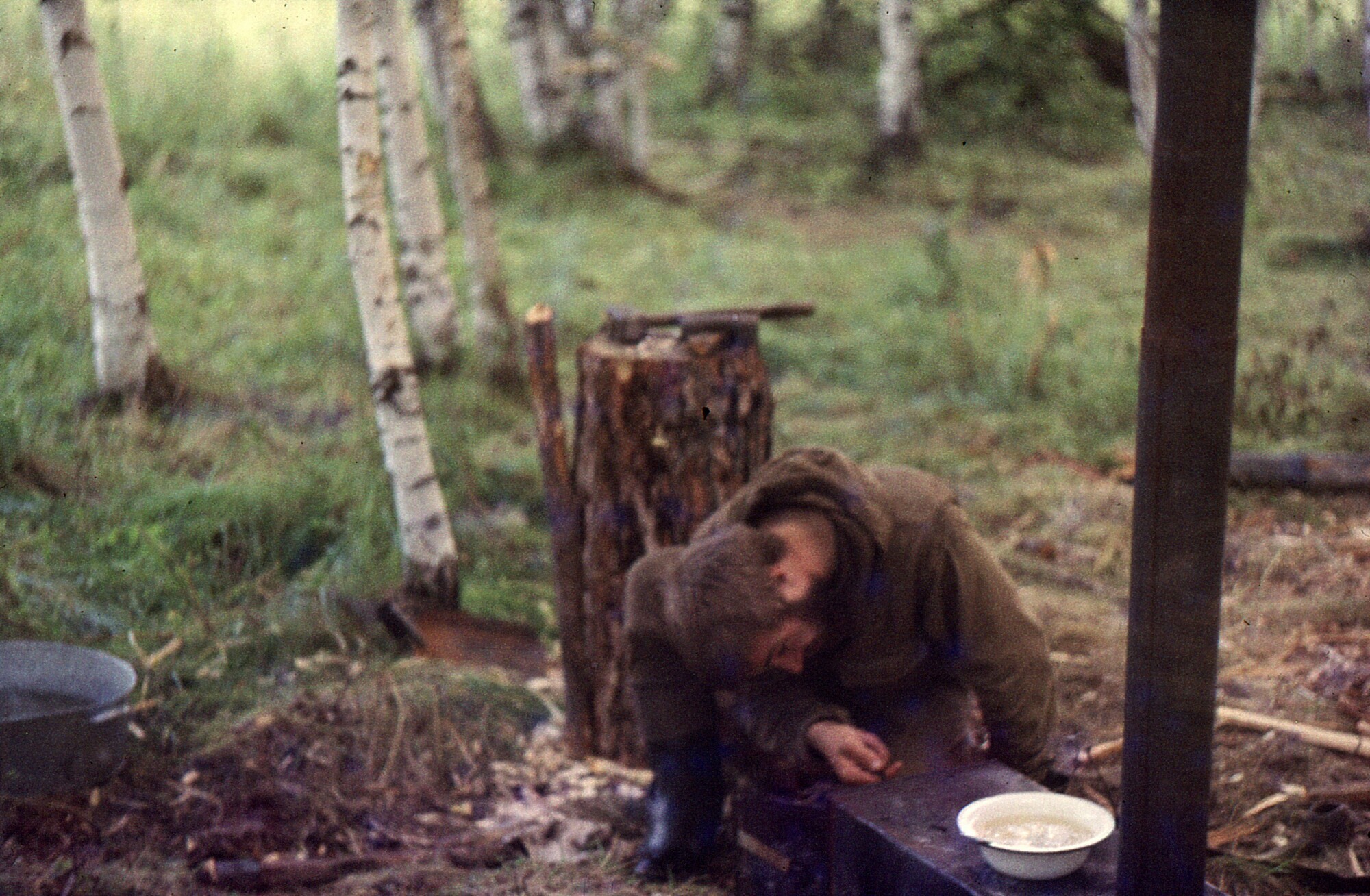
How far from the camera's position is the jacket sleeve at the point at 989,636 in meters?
3.46

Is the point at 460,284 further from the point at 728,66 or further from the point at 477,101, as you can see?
the point at 728,66

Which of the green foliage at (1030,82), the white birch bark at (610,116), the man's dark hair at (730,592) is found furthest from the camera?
the white birch bark at (610,116)

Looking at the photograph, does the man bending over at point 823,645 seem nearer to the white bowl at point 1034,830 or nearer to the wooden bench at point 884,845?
the wooden bench at point 884,845

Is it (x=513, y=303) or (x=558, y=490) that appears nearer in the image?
(x=558, y=490)

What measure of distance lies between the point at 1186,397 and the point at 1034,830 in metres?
1.32

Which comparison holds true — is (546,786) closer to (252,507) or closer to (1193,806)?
(252,507)

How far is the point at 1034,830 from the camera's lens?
9.30 ft

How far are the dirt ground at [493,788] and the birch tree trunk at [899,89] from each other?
425 inches

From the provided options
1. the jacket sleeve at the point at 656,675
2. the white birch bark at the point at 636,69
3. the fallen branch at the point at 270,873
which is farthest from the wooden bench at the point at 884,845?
the white birch bark at the point at 636,69

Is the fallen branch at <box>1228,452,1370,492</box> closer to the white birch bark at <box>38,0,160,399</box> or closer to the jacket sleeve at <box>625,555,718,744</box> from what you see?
the jacket sleeve at <box>625,555,718,744</box>

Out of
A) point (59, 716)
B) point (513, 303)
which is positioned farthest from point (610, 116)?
point (59, 716)

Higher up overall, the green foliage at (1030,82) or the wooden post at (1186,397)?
the green foliage at (1030,82)

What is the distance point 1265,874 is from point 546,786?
7.52 ft

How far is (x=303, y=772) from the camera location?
449 cm
